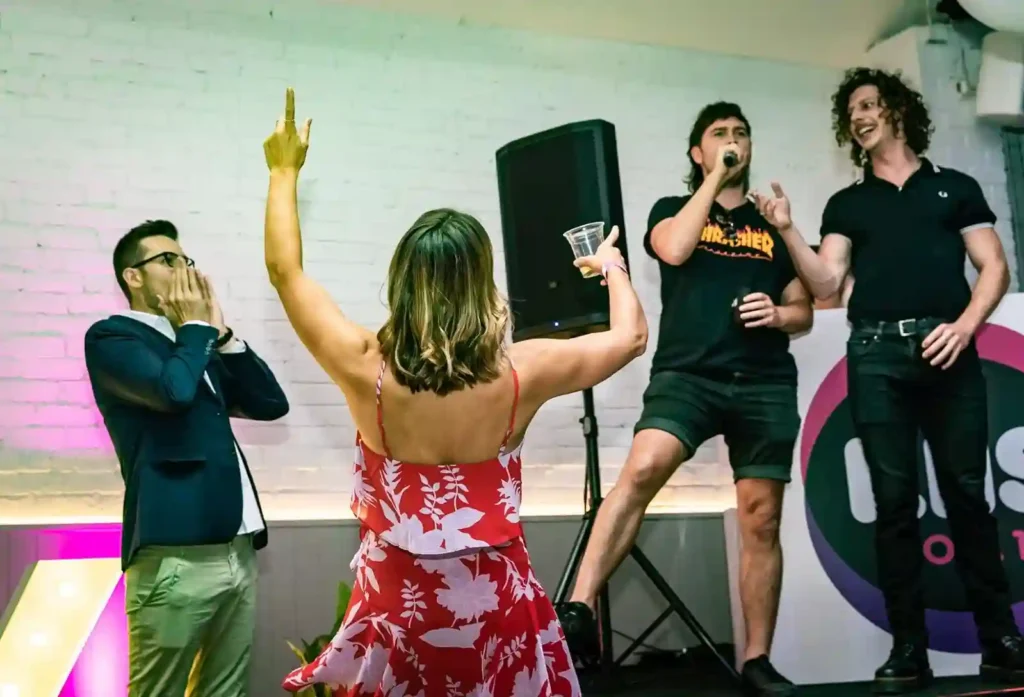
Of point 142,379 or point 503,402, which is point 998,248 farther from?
point 142,379

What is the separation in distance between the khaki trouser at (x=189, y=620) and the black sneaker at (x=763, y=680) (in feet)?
4.46

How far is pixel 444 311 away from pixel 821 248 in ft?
6.40

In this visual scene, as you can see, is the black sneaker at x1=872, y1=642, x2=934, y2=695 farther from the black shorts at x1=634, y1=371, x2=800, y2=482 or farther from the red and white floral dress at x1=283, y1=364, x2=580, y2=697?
the red and white floral dress at x1=283, y1=364, x2=580, y2=697

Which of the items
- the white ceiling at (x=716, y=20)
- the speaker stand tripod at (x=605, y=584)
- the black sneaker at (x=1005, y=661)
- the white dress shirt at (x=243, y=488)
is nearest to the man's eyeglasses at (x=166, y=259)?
the white dress shirt at (x=243, y=488)

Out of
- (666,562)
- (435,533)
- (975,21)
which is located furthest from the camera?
(975,21)

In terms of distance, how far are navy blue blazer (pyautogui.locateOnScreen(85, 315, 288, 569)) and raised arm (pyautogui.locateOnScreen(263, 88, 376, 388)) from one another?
2.97 feet

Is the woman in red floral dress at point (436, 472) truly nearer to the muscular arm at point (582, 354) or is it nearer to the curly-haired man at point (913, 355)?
the muscular arm at point (582, 354)

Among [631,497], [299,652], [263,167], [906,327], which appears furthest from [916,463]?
[263,167]

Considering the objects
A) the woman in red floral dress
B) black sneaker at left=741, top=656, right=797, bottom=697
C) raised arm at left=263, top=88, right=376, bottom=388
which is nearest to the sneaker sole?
black sneaker at left=741, top=656, right=797, bottom=697

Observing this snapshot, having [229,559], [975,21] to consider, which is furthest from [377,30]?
[975,21]

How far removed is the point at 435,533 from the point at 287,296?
1.34 feet

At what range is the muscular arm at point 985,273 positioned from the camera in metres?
2.85

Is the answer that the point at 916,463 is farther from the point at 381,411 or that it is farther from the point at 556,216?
the point at 381,411

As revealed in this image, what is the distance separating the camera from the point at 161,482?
89.6 inches
